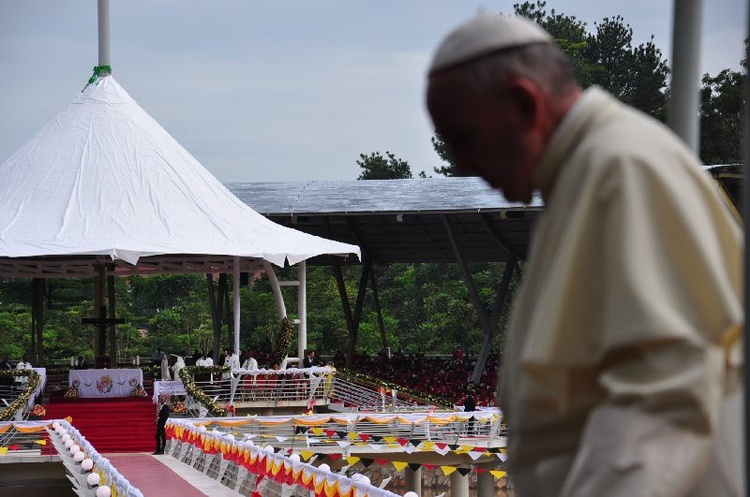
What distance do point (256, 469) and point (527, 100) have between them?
13.8 metres

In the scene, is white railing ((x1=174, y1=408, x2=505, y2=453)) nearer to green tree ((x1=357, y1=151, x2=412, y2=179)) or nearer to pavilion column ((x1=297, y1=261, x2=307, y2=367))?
pavilion column ((x1=297, y1=261, x2=307, y2=367))

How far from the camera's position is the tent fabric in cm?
3028

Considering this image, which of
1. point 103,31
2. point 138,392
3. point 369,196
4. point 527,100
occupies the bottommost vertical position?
point 138,392

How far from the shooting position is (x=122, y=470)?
20625 mm

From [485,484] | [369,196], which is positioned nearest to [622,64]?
[369,196]

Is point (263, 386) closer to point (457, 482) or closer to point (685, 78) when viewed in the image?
point (457, 482)

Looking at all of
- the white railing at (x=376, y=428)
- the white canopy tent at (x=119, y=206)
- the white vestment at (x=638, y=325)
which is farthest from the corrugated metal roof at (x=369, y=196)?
the white vestment at (x=638, y=325)

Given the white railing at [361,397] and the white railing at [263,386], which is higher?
the white railing at [263,386]

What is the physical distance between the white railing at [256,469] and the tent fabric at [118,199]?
25.2ft

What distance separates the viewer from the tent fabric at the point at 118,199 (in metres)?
30.3

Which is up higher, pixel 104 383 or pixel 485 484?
pixel 104 383

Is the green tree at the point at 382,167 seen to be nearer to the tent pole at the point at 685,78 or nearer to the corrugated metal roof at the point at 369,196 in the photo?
the corrugated metal roof at the point at 369,196

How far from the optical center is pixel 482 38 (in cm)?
190

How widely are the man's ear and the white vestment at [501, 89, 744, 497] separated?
8 cm
